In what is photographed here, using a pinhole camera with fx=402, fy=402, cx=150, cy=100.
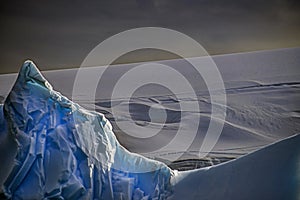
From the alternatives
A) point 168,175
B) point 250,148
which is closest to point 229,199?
point 168,175

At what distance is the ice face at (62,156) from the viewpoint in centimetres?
124

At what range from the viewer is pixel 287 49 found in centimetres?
392

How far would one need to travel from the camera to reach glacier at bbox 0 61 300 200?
3.85 ft

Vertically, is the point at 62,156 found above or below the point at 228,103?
below

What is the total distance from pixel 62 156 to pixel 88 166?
0.29 feet

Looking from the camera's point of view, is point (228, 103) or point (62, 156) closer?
point (62, 156)

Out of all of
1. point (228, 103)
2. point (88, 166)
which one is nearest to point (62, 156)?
point (88, 166)

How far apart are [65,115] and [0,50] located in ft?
10.0

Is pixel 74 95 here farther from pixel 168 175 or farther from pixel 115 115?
pixel 168 175

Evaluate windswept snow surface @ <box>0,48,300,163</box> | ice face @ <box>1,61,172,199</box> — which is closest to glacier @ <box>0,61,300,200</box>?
ice face @ <box>1,61,172,199</box>

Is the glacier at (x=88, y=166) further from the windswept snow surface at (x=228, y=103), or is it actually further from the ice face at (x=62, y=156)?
the windswept snow surface at (x=228, y=103)

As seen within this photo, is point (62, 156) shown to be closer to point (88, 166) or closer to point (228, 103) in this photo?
point (88, 166)

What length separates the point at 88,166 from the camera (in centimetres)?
128

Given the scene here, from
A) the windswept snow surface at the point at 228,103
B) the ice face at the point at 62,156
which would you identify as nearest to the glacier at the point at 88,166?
the ice face at the point at 62,156
